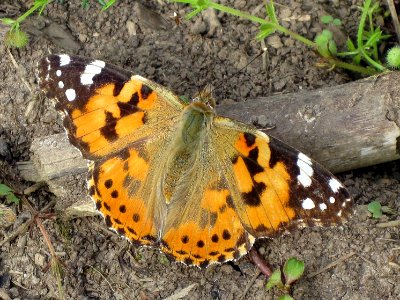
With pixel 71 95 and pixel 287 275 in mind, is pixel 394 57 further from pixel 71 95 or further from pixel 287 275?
pixel 71 95

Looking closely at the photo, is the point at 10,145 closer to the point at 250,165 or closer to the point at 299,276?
the point at 250,165

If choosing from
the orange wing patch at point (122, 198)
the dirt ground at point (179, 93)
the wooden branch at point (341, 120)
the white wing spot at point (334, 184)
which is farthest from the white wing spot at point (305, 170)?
the orange wing patch at point (122, 198)

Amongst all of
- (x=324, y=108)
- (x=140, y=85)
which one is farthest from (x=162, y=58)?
(x=324, y=108)

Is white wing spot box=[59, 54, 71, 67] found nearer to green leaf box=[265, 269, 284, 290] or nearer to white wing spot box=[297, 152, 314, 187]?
white wing spot box=[297, 152, 314, 187]

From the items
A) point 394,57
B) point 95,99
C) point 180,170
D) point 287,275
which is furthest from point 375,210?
point 95,99

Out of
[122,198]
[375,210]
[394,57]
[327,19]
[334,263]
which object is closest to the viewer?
[122,198]

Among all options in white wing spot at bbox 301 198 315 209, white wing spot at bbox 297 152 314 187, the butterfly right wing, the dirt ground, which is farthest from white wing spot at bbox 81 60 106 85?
white wing spot at bbox 301 198 315 209

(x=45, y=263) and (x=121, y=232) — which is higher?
(x=121, y=232)
